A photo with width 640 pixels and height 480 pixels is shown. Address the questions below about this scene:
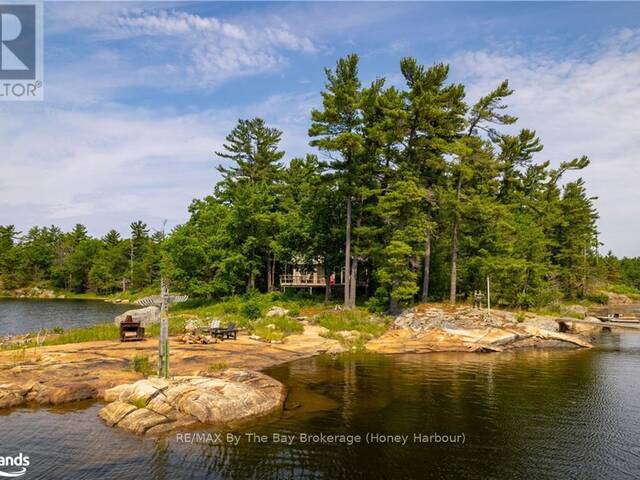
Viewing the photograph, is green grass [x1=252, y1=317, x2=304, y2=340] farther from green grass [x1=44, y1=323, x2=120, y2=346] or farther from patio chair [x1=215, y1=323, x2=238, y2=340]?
green grass [x1=44, y1=323, x2=120, y2=346]

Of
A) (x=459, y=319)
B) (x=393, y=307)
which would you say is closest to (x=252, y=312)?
(x=393, y=307)

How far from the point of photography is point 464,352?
31.2 meters

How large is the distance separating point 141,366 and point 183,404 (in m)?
5.75

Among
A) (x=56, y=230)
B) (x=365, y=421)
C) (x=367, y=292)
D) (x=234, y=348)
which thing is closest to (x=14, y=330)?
(x=234, y=348)

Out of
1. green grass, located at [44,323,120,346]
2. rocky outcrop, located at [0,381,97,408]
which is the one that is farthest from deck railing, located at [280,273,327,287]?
rocky outcrop, located at [0,381,97,408]

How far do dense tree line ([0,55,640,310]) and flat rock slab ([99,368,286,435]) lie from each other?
22.8 meters

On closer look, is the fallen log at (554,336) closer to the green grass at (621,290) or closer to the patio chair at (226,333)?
the patio chair at (226,333)

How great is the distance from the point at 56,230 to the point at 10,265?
30.4 meters

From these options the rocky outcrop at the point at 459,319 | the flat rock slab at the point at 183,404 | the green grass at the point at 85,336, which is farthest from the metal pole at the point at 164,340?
the rocky outcrop at the point at 459,319

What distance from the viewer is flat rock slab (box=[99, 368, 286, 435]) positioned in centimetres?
1413

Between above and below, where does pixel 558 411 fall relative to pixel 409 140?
below

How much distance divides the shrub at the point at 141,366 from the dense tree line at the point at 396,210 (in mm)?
22198

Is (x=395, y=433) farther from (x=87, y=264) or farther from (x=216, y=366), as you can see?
(x=87, y=264)

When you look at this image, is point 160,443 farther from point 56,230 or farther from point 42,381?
point 56,230
